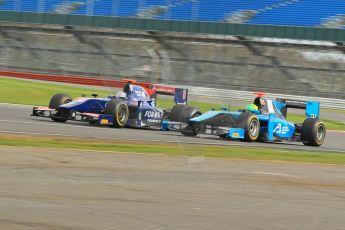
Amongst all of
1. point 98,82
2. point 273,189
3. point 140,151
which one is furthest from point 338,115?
point 273,189

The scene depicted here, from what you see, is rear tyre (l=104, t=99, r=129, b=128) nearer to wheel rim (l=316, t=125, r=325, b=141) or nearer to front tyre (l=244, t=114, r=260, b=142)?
front tyre (l=244, t=114, r=260, b=142)

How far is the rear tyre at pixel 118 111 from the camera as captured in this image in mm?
17141

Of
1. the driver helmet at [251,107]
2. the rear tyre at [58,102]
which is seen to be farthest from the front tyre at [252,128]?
the rear tyre at [58,102]

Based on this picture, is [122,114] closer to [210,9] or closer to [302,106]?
[302,106]

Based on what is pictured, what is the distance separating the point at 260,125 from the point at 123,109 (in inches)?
133

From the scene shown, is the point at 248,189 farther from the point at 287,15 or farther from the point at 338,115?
the point at 287,15

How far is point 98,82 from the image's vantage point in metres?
41.3

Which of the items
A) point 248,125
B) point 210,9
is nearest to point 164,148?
point 248,125

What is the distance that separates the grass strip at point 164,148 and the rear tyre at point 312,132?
3.31m

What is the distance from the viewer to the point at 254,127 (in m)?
16.7

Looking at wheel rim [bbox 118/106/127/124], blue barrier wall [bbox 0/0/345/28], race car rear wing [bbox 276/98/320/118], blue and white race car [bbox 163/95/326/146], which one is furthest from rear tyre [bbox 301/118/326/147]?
blue barrier wall [bbox 0/0/345/28]

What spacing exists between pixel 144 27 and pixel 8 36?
10.6 meters

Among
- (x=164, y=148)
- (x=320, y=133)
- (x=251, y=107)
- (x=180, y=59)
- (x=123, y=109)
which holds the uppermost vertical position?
(x=180, y=59)

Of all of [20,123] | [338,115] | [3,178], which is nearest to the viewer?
[3,178]
